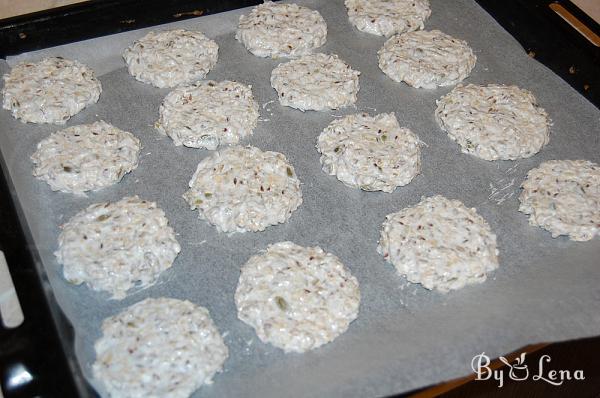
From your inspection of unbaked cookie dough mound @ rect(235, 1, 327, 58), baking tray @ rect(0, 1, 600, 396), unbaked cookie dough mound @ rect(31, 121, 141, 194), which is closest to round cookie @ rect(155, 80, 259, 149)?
baking tray @ rect(0, 1, 600, 396)

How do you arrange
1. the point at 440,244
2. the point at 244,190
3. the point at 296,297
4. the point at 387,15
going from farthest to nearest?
the point at 387,15 < the point at 244,190 < the point at 440,244 < the point at 296,297

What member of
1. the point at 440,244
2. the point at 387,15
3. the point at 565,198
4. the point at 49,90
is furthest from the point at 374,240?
the point at 49,90

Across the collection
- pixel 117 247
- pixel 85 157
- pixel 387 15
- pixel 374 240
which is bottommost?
pixel 374 240

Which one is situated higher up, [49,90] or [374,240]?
[49,90]

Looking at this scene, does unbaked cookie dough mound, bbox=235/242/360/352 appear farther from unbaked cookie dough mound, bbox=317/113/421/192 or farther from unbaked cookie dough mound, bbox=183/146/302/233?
unbaked cookie dough mound, bbox=317/113/421/192

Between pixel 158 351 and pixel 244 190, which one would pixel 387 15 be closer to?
pixel 244 190

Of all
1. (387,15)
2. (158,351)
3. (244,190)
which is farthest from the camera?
(387,15)
